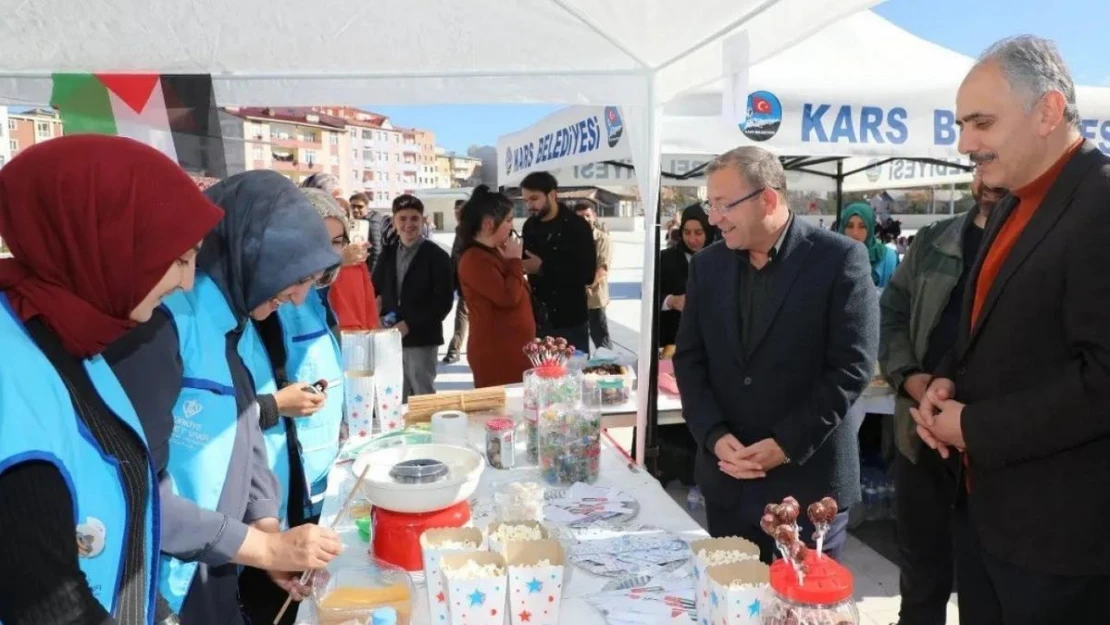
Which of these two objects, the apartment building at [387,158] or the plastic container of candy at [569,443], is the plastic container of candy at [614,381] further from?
the apartment building at [387,158]

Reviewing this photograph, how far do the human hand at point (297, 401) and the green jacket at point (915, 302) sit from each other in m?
1.75

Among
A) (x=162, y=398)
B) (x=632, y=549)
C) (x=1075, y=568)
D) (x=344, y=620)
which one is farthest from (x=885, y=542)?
(x=162, y=398)

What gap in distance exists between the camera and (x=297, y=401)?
6.24 feet

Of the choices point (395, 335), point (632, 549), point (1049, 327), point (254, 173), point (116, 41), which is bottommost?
point (632, 549)

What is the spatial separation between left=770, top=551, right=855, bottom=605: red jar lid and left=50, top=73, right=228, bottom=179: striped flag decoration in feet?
8.03

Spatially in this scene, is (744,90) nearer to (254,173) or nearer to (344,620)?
(254,173)

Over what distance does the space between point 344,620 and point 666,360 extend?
280 cm

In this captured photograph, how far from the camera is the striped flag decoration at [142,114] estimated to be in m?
2.57

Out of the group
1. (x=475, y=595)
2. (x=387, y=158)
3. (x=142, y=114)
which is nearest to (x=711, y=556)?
(x=475, y=595)

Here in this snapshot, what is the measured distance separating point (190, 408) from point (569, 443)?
0.94 meters

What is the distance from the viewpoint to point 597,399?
7.97 feet

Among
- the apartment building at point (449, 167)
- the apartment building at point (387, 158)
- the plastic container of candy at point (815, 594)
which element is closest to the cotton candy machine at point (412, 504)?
the plastic container of candy at point (815, 594)

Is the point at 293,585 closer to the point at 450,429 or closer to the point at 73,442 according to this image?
the point at 73,442

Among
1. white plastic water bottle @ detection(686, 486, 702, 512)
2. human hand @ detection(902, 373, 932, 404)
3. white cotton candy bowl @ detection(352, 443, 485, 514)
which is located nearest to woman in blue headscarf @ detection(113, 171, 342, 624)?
white cotton candy bowl @ detection(352, 443, 485, 514)
